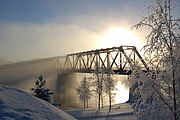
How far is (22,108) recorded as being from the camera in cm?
1631

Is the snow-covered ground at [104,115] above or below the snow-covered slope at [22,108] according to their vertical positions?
below

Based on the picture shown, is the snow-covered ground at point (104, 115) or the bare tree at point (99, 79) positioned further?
the bare tree at point (99, 79)

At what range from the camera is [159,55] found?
52.6 feet

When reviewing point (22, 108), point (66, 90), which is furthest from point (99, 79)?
point (22, 108)

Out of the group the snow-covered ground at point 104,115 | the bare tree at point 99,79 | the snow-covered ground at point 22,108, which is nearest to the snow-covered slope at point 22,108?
the snow-covered ground at point 22,108

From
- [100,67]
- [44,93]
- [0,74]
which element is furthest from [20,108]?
[0,74]

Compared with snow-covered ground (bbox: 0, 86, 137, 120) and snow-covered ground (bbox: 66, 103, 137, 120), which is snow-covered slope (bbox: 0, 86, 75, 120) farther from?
snow-covered ground (bbox: 66, 103, 137, 120)

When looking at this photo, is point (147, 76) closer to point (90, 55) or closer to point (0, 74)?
point (90, 55)

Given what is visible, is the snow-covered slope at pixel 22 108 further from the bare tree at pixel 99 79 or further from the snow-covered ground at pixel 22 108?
the bare tree at pixel 99 79

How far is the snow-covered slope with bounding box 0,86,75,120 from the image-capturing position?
15.4m

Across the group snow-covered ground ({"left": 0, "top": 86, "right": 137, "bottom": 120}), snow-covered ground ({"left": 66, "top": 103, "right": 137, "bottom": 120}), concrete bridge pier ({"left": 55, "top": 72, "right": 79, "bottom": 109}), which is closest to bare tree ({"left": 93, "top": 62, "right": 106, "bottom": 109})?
snow-covered ground ({"left": 66, "top": 103, "right": 137, "bottom": 120})

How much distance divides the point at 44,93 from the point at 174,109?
110 feet

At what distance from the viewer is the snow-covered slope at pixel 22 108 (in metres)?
15.4

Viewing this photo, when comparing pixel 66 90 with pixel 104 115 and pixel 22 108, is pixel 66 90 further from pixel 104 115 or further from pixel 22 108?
pixel 22 108
